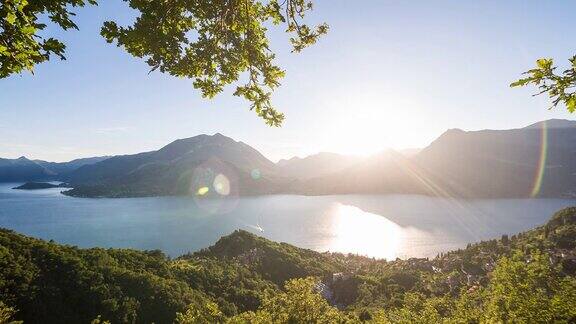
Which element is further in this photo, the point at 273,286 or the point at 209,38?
the point at 273,286

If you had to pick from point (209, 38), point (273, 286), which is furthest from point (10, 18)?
point (273, 286)

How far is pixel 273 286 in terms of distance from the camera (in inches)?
3760

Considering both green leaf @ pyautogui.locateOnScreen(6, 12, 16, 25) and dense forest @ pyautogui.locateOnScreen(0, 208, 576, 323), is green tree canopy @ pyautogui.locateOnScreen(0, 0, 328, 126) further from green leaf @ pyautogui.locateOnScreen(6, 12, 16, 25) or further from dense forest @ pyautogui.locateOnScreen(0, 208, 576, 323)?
dense forest @ pyautogui.locateOnScreen(0, 208, 576, 323)

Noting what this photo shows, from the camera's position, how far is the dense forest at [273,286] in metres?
26.5

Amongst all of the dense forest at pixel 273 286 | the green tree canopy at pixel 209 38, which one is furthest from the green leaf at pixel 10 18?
the dense forest at pixel 273 286

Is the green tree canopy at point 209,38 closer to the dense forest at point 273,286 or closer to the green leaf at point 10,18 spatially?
the green leaf at point 10,18

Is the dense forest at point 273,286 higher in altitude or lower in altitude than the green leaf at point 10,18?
lower

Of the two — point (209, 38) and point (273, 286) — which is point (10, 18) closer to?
point (209, 38)

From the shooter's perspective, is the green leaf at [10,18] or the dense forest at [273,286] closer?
the green leaf at [10,18]

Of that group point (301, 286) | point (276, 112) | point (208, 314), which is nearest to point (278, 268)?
point (208, 314)

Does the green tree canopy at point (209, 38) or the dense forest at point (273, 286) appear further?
the dense forest at point (273, 286)

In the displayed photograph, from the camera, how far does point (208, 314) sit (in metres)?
29.2

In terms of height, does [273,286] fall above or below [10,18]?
below

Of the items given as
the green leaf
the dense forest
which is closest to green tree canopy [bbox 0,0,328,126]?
the green leaf
